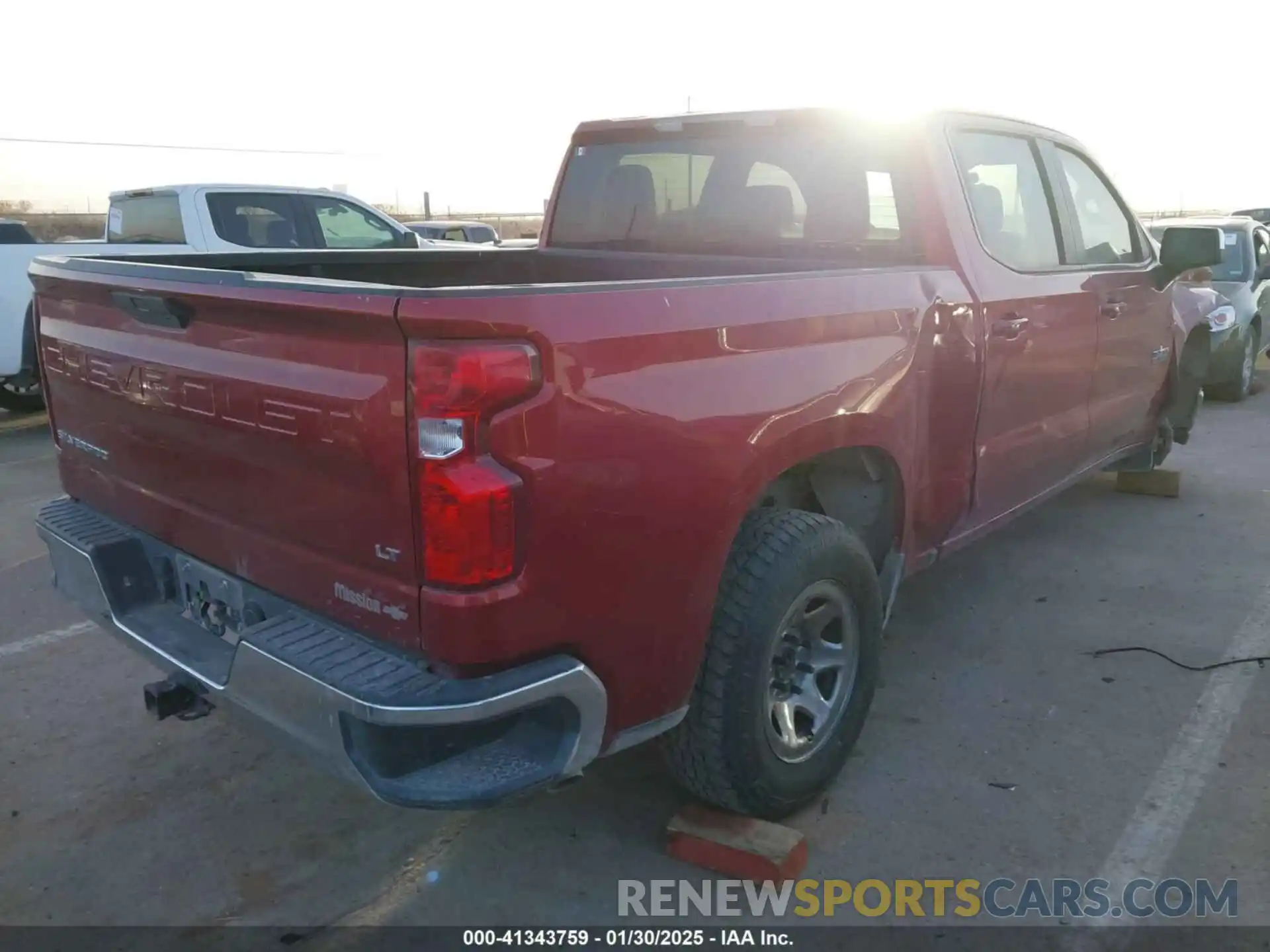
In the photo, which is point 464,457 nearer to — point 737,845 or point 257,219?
point 737,845

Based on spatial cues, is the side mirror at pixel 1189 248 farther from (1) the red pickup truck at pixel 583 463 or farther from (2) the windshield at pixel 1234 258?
(2) the windshield at pixel 1234 258

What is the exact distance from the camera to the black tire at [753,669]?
8.80ft

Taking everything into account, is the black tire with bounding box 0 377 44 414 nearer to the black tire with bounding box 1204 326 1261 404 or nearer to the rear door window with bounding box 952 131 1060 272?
the rear door window with bounding box 952 131 1060 272

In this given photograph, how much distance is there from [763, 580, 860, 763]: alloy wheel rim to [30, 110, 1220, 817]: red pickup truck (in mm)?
10

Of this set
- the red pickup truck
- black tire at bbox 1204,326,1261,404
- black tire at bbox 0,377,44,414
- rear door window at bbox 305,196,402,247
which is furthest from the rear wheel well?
black tire at bbox 0,377,44,414

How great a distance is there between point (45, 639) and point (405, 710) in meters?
3.00

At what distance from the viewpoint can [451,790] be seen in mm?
2186

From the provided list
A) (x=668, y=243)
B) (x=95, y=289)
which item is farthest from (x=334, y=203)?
(x=95, y=289)

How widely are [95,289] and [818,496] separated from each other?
7.20 ft

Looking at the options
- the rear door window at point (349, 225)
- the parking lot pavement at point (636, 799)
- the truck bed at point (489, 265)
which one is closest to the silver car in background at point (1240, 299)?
the parking lot pavement at point (636, 799)

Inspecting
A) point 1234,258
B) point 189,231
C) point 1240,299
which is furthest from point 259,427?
point 1234,258

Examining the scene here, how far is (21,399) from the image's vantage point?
9.18 meters

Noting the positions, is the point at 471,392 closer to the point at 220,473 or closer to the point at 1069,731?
the point at 220,473

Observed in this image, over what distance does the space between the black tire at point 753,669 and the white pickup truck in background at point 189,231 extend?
257 inches
